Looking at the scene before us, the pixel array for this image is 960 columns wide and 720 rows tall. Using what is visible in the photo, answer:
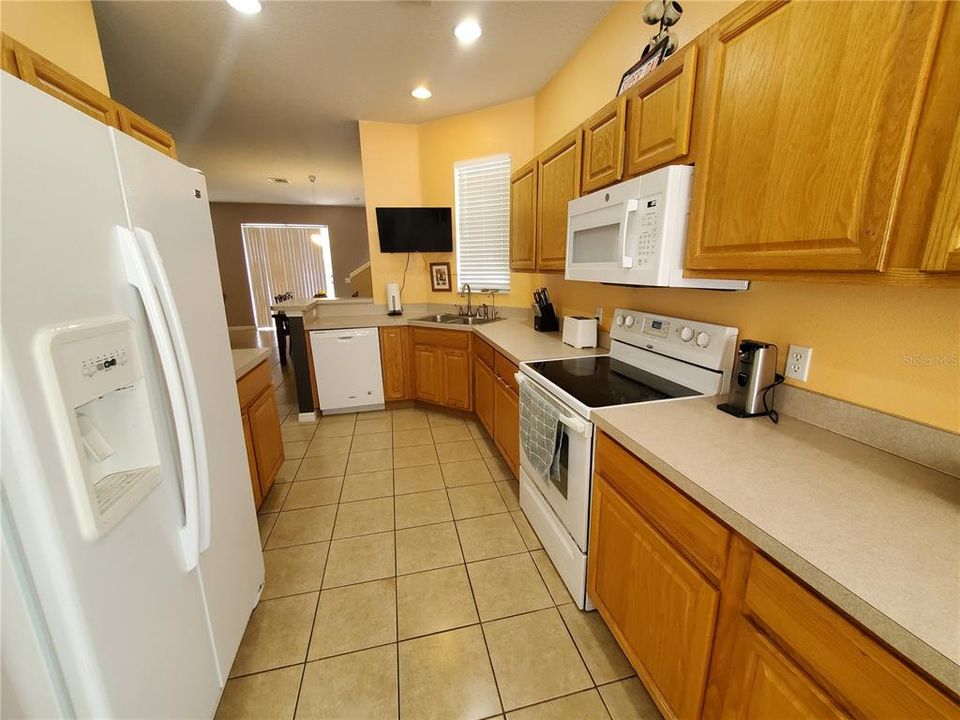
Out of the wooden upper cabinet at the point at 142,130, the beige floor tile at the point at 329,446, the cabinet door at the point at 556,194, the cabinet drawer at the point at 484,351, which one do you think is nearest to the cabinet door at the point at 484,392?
the cabinet drawer at the point at 484,351

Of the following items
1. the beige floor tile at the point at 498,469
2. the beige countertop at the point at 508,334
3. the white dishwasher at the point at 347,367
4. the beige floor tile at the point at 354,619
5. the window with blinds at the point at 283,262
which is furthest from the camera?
the window with blinds at the point at 283,262

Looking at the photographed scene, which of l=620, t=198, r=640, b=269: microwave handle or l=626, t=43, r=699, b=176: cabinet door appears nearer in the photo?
l=626, t=43, r=699, b=176: cabinet door

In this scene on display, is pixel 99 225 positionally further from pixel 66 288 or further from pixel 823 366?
pixel 823 366

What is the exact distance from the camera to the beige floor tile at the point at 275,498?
225cm

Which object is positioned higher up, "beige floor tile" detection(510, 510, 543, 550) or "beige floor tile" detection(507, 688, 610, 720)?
"beige floor tile" detection(510, 510, 543, 550)

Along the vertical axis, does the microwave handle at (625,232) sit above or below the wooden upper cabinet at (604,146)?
below

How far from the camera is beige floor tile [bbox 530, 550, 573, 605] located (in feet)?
5.36

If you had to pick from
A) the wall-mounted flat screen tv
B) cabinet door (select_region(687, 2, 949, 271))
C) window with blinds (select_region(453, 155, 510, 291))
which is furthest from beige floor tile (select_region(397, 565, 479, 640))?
the wall-mounted flat screen tv

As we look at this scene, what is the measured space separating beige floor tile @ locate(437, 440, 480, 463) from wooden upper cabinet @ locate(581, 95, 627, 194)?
6.42 ft

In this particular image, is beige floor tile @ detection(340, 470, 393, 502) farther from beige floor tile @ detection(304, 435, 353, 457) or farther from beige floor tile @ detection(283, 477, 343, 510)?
beige floor tile @ detection(304, 435, 353, 457)

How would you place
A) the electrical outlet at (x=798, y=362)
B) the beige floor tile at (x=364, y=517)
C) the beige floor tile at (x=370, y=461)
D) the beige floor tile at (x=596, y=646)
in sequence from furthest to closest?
1. the beige floor tile at (x=370, y=461)
2. the beige floor tile at (x=364, y=517)
3. the beige floor tile at (x=596, y=646)
4. the electrical outlet at (x=798, y=362)

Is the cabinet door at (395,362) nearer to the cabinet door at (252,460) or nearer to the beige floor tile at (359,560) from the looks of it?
the cabinet door at (252,460)

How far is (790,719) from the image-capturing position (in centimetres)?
71

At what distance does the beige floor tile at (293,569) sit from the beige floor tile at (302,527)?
0.17 feet
